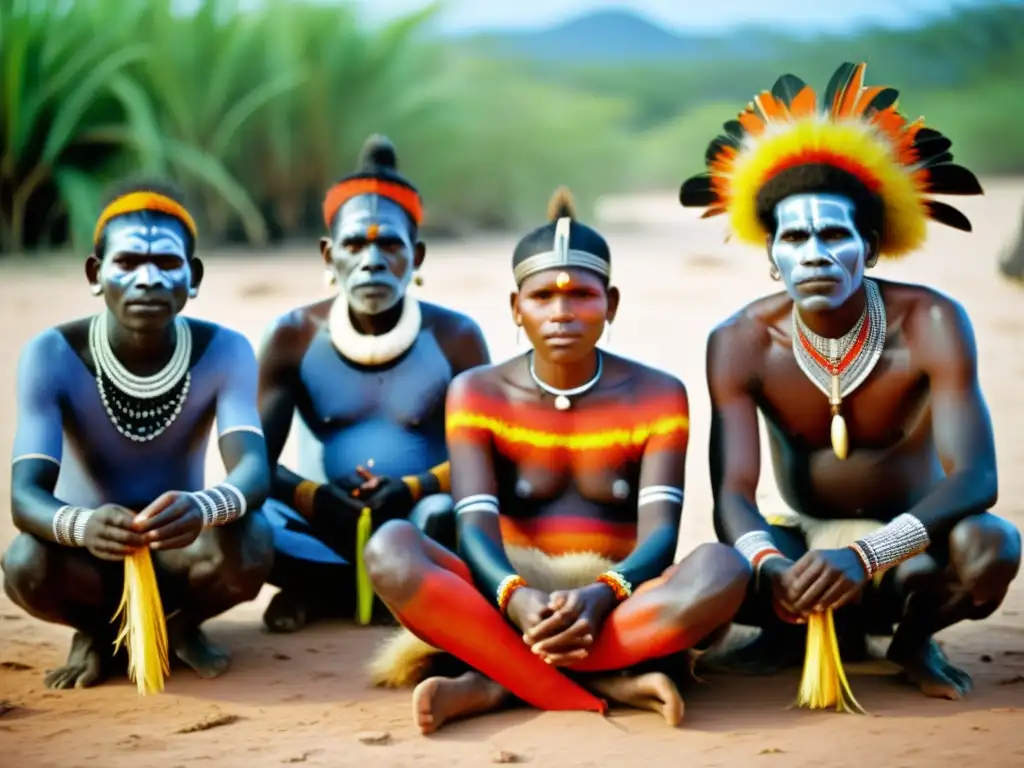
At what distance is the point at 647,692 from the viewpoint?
4.11 m

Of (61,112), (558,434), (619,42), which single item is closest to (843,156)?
(558,434)

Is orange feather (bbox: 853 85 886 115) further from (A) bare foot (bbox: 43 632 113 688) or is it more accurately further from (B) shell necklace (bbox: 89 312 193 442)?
(A) bare foot (bbox: 43 632 113 688)

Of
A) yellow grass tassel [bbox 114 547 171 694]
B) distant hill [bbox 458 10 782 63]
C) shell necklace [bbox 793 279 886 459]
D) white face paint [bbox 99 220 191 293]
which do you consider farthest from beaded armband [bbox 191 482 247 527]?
distant hill [bbox 458 10 782 63]

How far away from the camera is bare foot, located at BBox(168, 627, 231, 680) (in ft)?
15.1

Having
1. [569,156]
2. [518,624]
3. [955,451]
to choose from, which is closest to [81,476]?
[518,624]

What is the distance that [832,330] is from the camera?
4.56 m

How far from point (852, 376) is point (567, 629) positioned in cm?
124

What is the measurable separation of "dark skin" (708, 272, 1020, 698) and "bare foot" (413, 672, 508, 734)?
843 mm

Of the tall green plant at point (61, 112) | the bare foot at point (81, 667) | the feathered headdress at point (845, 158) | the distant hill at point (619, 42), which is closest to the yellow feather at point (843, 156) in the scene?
the feathered headdress at point (845, 158)

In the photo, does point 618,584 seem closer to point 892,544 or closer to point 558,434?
point 558,434

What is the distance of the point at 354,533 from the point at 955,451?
208 centimetres

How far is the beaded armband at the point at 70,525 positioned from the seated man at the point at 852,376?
1.87m

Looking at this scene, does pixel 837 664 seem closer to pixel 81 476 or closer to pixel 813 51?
pixel 81 476

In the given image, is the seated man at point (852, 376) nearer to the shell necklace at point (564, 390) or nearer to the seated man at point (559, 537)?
the seated man at point (559, 537)
